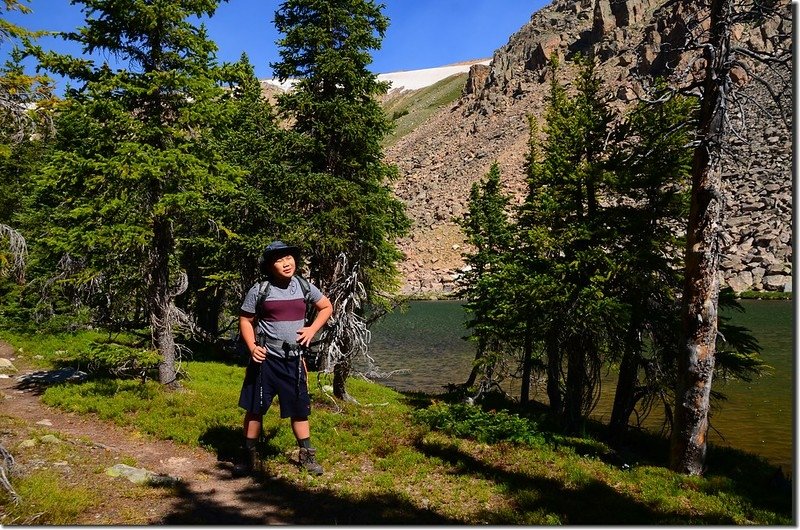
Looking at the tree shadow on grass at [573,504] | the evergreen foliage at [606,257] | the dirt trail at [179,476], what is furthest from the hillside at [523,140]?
the tree shadow on grass at [573,504]

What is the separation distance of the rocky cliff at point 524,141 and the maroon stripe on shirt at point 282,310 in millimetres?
63575

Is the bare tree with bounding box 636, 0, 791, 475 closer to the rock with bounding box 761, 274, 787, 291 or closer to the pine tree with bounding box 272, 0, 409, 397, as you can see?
the pine tree with bounding box 272, 0, 409, 397

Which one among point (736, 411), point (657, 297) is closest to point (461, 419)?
point (657, 297)

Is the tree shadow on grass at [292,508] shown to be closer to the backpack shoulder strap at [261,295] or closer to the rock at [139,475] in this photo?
the rock at [139,475]

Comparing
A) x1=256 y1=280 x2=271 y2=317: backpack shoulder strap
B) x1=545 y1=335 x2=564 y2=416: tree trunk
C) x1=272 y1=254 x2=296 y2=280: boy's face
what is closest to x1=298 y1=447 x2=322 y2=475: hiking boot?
x1=256 y1=280 x2=271 y2=317: backpack shoulder strap

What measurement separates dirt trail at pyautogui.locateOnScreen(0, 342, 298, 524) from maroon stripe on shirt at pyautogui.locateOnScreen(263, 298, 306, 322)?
2258 mm

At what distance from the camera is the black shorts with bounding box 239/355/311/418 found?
23.2 feet

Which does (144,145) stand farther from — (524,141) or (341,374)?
(524,141)

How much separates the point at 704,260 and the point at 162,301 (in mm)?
11109

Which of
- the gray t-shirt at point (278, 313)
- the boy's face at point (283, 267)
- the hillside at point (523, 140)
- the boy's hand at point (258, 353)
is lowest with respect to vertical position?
the boy's hand at point (258, 353)

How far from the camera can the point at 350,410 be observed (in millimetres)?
11820

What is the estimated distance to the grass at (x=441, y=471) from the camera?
636 centimetres

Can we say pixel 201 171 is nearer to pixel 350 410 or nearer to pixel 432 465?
pixel 350 410

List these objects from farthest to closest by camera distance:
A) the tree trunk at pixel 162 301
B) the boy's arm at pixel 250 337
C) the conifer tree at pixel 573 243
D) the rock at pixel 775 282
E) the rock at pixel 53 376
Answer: the rock at pixel 775 282
the conifer tree at pixel 573 243
the rock at pixel 53 376
the tree trunk at pixel 162 301
the boy's arm at pixel 250 337
